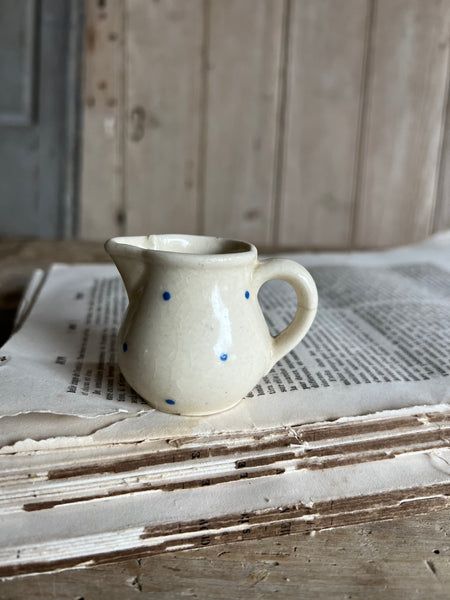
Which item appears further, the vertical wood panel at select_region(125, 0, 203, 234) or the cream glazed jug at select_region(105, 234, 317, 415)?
the vertical wood panel at select_region(125, 0, 203, 234)

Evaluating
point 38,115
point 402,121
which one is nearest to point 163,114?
point 38,115

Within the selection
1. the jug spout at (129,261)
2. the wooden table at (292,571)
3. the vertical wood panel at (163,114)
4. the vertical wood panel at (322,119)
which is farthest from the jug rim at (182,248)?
the vertical wood panel at (163,114)

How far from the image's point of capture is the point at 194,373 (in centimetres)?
33

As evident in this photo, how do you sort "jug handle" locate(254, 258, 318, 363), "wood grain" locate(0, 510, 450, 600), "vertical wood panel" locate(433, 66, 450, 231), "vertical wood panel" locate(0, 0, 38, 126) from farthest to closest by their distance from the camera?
"vertical wood panel" locate(433, 66, 450, 231) < "vertical wood panel" locate(0, 0, 38, 126) < "jug handle" locate(254, 258, 318, 363) < "wood grain" locate(0, 510, 450, 600)

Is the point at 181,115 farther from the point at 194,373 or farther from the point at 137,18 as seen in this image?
the point at 194,373

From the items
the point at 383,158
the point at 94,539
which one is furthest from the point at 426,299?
the point at 383,158

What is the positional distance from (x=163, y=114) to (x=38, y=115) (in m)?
0.25

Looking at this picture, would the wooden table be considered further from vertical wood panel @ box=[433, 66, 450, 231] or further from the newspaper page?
vertical wood panel @ box=[433, 66, 450, 231]

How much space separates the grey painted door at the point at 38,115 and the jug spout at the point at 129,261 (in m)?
0.87

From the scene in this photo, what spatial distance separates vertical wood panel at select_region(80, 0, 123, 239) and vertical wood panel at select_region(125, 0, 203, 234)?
21 mm

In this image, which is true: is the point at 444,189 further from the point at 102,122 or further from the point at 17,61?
the point at 17,61

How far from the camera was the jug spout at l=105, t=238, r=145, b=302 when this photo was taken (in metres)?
0.34

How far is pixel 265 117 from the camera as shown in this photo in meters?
1.16

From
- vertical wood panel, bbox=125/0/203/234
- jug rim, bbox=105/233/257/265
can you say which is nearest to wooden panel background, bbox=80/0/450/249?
vertical wood panel, bbox=125/0/203/234
